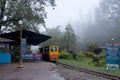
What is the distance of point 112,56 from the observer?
2002 centimetres

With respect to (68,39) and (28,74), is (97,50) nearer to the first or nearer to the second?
(68,39)

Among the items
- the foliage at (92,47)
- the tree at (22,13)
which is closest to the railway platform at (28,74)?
the tree at (22,13)

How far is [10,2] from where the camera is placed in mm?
31438

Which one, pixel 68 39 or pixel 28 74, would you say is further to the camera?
pixel 68 39

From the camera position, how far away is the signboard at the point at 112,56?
1989cm

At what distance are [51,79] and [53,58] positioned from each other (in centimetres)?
2105

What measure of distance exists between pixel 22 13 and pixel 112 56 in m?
14.9

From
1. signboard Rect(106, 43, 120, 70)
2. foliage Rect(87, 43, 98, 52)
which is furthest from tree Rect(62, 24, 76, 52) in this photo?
signboard Rect(106, 43, 120, 70)

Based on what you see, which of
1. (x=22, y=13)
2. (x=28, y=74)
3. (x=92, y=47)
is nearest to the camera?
(x=28, y=74)

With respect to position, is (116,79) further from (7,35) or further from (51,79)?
(7,35)

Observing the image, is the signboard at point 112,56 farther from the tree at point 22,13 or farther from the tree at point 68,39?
the tree at point 68,39

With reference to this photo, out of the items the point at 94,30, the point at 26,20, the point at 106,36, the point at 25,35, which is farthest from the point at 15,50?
the point at 94,30

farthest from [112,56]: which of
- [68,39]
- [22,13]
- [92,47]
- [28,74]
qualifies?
[68,39]

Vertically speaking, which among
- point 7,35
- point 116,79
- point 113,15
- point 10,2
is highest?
point 113,15
